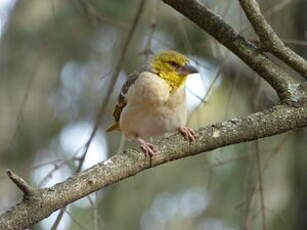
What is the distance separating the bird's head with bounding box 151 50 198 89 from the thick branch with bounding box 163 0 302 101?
2.62 ft

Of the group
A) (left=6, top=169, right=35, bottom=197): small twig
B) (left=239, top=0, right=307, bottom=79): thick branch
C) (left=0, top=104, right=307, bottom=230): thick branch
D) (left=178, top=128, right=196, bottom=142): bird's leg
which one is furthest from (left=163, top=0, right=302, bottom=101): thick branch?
(left=6, top=169, right=35, bottom=197): small twig

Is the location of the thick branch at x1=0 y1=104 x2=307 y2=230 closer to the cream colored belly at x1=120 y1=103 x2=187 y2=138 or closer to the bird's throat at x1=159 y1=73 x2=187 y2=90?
the cream colored belly at x1=120 y1=103 x2=187 y2=138

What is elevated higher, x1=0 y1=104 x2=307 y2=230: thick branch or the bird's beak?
the bird's beak

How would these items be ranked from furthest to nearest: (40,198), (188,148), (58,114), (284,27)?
(58,114) < (284,27) < (188,148) < (40,198)

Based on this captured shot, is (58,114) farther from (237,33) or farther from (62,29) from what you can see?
(237,33)

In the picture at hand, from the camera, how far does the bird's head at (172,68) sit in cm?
347

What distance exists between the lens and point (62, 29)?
15.6 feet

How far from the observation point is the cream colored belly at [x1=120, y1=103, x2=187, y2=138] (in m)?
3.30

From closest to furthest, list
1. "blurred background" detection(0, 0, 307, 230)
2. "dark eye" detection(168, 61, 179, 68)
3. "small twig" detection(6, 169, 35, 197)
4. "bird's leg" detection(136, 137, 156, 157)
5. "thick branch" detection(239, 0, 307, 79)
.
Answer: "small twig" detection(6, 169, 35, 197), "bird's leg" detection(136, 137, 156, 157), "thick branch" detection(239, 0, 307, 79), "dark eye" detection(168, 61, 179, 68), "blurred background" detection(0, 0, 307, 230)

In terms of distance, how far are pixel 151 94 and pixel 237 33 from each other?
778 mm

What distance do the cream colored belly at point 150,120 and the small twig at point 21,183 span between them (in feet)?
4.45

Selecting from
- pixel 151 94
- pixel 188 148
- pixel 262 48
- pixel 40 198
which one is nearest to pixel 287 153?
pixel 151 94

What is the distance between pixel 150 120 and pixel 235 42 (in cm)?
89

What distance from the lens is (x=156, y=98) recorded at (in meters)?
3.28
